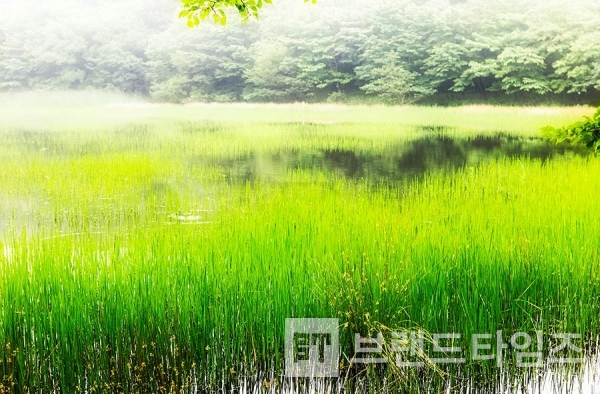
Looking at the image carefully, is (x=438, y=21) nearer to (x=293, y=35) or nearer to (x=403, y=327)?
(x=293, y=35)

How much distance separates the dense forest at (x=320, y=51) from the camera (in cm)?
685

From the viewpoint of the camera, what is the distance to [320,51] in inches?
303

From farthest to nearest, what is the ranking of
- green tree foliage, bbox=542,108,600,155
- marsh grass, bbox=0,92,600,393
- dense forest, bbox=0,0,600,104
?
dense forest, bbox=0,0,600,104 → marsh grass, bbox=0,92,600,393 → green tree foliage, bbox=542,108,600,155

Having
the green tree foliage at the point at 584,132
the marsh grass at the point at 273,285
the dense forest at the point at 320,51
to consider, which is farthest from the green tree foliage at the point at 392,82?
the green tree foliage at the point at 584,132

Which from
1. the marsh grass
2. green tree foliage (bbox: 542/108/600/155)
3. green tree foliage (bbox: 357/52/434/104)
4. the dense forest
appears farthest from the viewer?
green tree foliage (bbox: 357/52/434/104)

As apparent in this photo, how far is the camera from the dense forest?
6.85 m

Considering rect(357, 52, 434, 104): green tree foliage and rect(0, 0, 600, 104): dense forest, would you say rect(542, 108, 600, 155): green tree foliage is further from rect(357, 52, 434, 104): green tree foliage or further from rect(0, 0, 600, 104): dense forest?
rect(357, 52, 434, 104): green tree foliage

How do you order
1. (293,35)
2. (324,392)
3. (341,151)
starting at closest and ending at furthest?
(324,392) → (341,151) → (293,35)

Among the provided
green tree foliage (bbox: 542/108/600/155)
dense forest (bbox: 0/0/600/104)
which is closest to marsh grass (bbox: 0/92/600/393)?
green tree foliage (bbox: 542/108/600/155)

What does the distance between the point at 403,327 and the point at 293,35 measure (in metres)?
5.20

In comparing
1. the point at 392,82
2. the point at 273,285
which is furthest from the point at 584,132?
the point at 392,82

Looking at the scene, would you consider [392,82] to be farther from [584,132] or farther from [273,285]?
[584,132]

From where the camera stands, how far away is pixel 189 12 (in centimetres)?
294

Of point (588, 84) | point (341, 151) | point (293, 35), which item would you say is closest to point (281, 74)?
point (293, 35)
